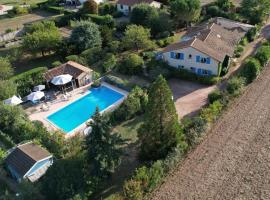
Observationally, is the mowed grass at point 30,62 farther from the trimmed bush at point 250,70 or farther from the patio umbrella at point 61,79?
the trimmed bush at point 250,70

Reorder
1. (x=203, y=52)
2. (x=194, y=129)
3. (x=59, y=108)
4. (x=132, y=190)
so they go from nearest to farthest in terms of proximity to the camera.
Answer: (x=132, y=190) < (x=194, y=129) < (x=59, y=108) < (x=203, y=52)

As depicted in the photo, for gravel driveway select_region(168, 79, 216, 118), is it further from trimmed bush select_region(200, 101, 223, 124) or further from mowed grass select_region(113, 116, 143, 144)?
mowed grass select_region(113, 116, 143, 144)

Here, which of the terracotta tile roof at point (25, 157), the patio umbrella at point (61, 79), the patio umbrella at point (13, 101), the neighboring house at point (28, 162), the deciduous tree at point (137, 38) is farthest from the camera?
the deciduous tree at point (137, 38)

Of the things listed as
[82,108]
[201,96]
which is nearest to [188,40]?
[201,96]

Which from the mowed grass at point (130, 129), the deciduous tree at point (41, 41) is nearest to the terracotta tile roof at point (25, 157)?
the mowed grass at point (130, 129)

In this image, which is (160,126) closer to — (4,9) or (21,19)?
(21,19)

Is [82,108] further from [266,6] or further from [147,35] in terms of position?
[266,6]

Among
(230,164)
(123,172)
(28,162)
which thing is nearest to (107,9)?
(123,172)
